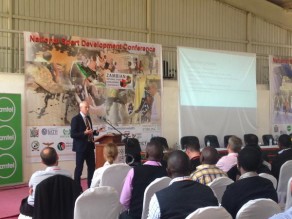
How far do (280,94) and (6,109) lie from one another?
7.77m

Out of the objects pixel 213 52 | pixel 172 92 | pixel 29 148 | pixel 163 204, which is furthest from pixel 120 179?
pixel 213 52

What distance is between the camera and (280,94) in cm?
1216

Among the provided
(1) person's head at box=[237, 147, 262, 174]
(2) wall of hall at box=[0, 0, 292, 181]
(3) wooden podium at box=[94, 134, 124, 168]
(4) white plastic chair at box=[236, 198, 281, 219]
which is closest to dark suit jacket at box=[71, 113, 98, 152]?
(3) wooden podium at box=[94, 134, 124, 168]

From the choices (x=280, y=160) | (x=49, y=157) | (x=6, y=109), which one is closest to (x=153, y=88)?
(x=6, y=109)

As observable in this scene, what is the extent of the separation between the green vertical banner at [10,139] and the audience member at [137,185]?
470 centimetres

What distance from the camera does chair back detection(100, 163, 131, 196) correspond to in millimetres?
4191

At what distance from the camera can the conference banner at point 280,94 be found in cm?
1195

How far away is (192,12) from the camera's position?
39.0 ft

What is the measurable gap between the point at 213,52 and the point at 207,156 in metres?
7.08

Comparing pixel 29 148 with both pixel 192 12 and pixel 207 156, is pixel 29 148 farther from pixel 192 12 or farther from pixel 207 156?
pixel 192 12

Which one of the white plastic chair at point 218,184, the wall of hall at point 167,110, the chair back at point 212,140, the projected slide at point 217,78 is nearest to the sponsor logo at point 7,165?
the wall of hall at point 167,110

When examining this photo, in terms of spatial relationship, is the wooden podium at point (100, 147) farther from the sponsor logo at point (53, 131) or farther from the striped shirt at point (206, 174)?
the striped shirt at point (206, 174)

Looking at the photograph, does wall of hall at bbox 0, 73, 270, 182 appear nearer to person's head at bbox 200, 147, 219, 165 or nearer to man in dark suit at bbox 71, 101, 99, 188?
man in dark suit at bbox 71, 101, 99, 188

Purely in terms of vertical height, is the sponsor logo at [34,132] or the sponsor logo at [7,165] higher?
the sponsor logo at [34,132]
